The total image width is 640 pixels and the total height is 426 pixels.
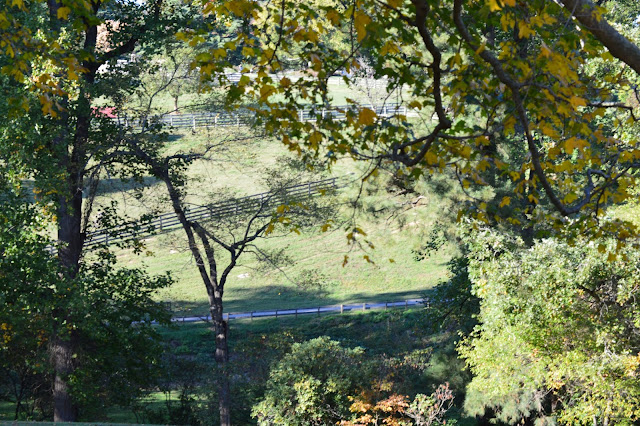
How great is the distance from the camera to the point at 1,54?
11.9m

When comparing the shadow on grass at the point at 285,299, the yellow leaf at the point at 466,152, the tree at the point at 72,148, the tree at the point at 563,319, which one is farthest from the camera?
the shadow on grass at the point at 285,299

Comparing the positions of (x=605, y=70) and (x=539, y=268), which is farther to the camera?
(x=605, y=70)

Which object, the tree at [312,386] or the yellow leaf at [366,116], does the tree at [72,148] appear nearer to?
the tree at [312,386]

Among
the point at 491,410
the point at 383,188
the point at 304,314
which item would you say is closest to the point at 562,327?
the point at 491,410

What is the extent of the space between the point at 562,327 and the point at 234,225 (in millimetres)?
7884

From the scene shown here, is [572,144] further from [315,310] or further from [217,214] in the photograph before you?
[315,310]

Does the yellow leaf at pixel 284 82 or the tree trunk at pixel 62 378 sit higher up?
the yellow leaf at pixel 284 82

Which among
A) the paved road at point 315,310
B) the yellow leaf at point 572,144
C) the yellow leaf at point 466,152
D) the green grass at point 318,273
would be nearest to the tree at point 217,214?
the green grass at point 318,273

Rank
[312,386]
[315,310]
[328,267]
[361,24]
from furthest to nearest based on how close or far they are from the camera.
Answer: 1. [328,267]
2. [315,310]
3. [312,386]
4. [361,24]

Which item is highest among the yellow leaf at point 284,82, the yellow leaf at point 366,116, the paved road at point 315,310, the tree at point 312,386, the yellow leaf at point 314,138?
the yellow leaf at point 284,82

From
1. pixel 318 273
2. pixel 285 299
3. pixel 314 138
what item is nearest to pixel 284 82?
pixel 314 138

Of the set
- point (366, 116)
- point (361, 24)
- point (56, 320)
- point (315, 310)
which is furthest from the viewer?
point (315, 310)

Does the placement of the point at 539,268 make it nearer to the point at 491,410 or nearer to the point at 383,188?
the point at 491,410

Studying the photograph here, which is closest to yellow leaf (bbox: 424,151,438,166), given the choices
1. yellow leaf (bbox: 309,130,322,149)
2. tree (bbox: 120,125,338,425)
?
yellow leaf (bbox: 309,130,322,149)
